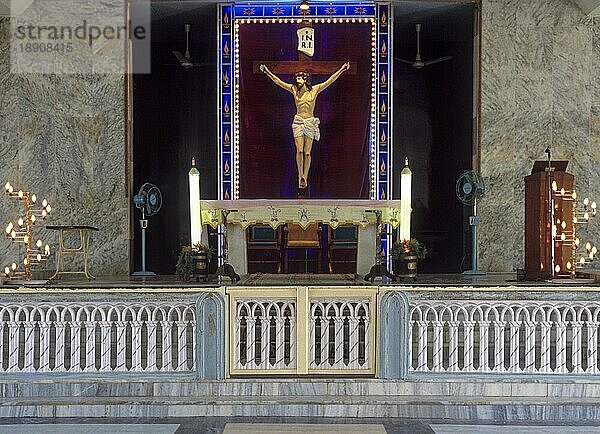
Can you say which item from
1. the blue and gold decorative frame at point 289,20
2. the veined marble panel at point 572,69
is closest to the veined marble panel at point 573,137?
the veined marble panel at point 572,69

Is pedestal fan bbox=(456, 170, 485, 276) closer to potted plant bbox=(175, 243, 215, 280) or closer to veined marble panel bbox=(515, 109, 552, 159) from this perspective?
veined marble panel bbox=(515, 109, 552, 159)

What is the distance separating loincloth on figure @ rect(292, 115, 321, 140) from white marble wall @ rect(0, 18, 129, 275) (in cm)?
227

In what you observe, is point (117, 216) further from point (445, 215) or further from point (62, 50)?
point (445, 215)

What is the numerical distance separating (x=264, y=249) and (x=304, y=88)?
216cm

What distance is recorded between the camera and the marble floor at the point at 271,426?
5.47 m

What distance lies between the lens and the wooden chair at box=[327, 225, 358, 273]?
11.6m

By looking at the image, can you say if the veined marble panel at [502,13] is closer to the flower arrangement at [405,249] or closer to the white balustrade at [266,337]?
the flower arrangement at [405,249]

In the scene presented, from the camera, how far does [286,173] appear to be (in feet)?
41.1

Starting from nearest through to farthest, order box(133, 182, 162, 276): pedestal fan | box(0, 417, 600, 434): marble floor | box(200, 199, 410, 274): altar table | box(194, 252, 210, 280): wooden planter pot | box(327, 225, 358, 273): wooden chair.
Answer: box(0, 417, 600, 434): marble floor < box(194, 252, 210, 280): wooden planter pot < box(200, 199, 410, 274): altar table < box(133, 182, 162, 276): pedestal fan < box(327, 225, 358, 273): wooden chair

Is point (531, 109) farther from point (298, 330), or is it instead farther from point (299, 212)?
point (298, 330)

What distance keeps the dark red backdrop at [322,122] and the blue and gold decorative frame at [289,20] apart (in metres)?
0.10

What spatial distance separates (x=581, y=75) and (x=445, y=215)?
120 inches

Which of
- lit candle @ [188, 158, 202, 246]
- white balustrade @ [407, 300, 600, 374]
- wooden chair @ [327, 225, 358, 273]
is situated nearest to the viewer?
white balustrade @ [407, 300, 600, 374]

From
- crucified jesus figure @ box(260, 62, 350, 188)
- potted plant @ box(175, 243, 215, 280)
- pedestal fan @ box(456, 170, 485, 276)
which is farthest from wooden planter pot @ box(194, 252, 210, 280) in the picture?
pedestal fan @ box(456, 170, 485, 276)
